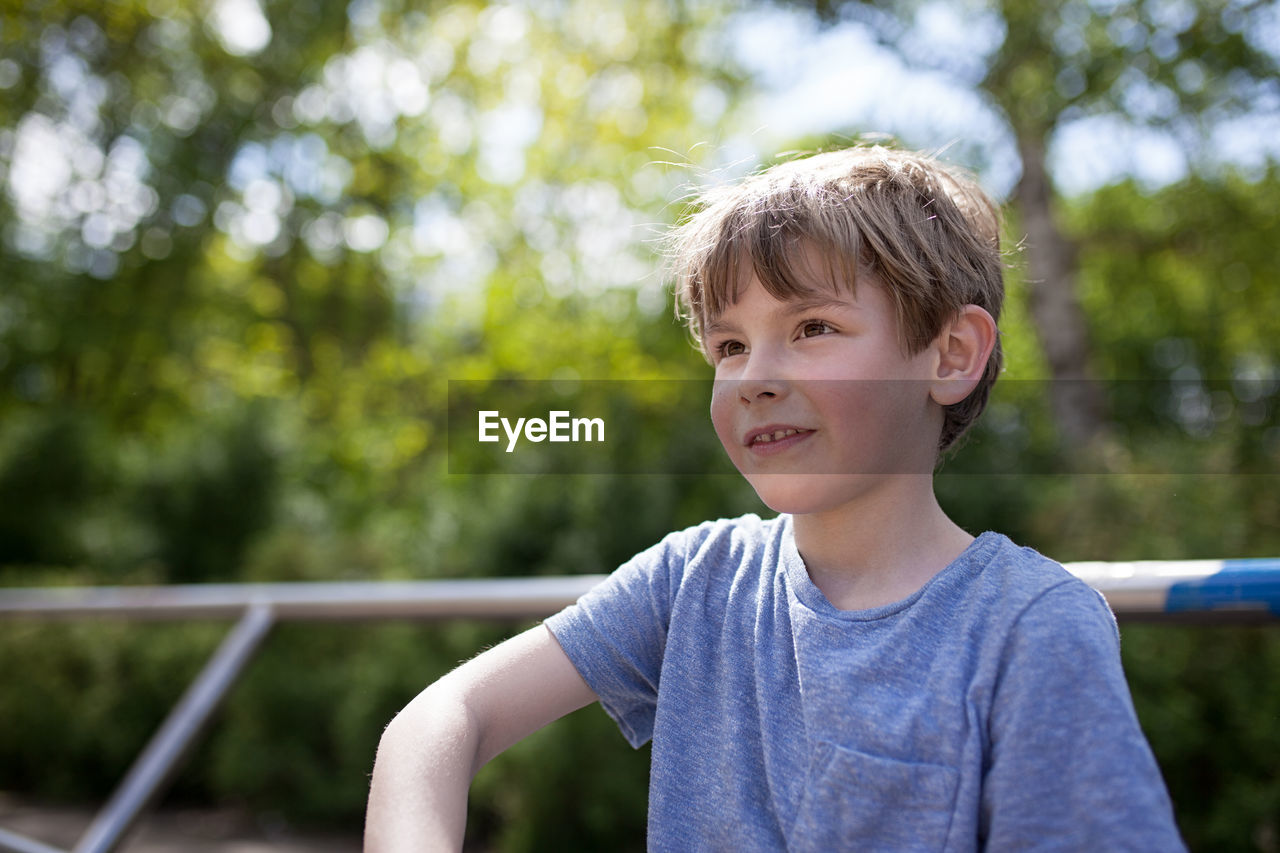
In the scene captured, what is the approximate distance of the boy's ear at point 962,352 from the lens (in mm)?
838

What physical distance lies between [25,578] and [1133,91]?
5195mm

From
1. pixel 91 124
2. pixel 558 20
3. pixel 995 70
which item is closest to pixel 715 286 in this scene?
pixel 995 70

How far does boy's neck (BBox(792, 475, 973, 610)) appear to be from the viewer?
0.80m

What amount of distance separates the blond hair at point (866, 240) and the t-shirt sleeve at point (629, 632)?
0.22m

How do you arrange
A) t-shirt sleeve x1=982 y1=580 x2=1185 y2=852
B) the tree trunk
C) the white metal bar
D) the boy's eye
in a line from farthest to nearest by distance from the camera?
the tree trunk → the white metal bar → the boy's eye → t-shirt sleeve x1=982 y1=580 x2=1185 y2=852

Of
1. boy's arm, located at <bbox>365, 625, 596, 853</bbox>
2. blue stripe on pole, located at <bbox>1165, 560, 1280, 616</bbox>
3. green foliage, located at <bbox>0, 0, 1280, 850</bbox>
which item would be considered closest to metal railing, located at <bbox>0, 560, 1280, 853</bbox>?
blue stripe on pole, located at <bbox>1165, 560, 1280, 616</bbox>

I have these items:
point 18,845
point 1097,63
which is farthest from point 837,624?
point 1097,63

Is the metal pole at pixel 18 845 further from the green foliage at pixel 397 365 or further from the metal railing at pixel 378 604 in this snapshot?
the green foliage at pixel 397 365

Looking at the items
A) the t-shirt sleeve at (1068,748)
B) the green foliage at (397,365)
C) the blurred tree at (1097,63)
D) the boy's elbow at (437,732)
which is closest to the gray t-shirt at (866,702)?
the t-shirt sleeve at (1068,748)

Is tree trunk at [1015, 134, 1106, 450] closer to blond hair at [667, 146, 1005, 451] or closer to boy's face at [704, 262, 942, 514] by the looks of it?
blond hair at [667, 146, 1005, 451]

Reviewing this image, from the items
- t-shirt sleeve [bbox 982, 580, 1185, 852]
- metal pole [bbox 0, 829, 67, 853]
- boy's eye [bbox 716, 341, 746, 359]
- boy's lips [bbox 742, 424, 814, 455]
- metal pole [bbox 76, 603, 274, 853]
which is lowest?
metal pole [bbox 0, 829, 67, 853]

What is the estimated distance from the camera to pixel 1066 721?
636 mm

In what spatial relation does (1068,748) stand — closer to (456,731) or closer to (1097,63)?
(456,731)

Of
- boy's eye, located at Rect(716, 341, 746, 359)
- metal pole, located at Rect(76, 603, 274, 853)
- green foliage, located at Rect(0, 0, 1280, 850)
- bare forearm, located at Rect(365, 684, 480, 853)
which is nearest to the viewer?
bare forearm, located at Rect(365, 684, 480, 853)
